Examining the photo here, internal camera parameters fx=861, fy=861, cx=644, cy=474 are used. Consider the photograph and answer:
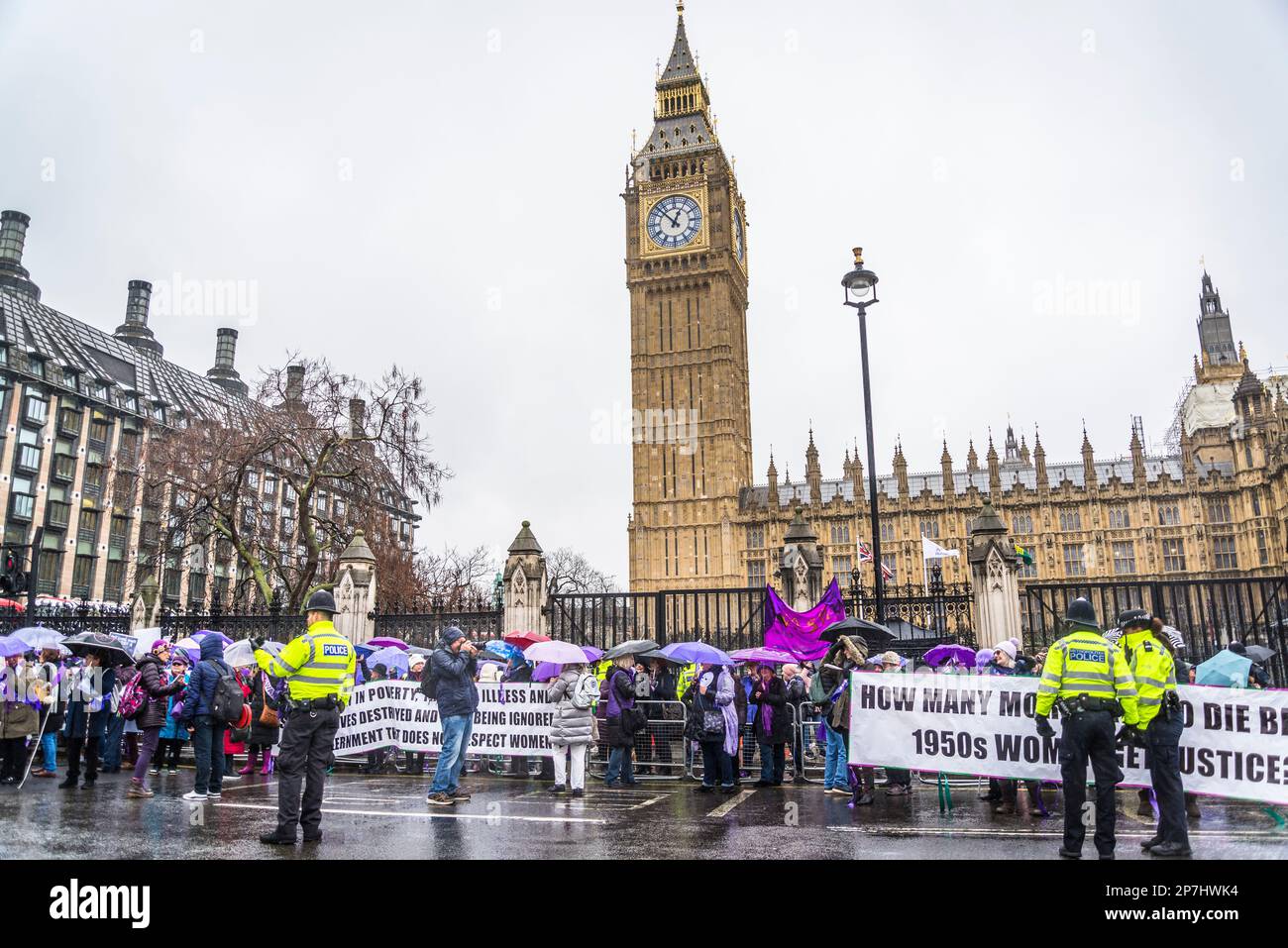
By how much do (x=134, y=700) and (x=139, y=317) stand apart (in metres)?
91.7

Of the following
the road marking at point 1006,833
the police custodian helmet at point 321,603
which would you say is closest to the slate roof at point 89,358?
the police custodian helmet at point 321,603

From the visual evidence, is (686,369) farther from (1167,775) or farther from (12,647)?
(1167,775)

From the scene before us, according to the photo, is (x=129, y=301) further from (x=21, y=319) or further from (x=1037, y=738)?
(x=1037, y=738)

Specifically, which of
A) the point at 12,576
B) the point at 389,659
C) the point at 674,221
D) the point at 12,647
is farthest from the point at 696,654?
the point at 674,221

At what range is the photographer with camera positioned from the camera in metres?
9.20

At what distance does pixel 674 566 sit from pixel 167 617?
175ft

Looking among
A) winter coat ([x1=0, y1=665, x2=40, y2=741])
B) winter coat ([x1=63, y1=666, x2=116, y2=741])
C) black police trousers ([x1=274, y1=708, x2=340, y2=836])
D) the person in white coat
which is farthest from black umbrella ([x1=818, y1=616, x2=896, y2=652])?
winter coat ([x1=0, y1=665, x2=40, y2=741])

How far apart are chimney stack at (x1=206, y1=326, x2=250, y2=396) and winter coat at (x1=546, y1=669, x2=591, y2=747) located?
9440cm

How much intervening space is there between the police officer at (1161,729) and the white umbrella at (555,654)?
611cm

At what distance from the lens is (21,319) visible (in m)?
58.1

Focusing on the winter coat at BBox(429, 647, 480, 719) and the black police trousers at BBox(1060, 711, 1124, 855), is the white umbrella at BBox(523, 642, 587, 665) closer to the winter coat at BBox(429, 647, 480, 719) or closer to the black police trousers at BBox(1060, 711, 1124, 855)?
the winter coat at BBox(429, 647, 480, 719)

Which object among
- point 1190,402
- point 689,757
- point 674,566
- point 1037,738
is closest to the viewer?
point 1037,738

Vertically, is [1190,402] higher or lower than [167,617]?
higher
